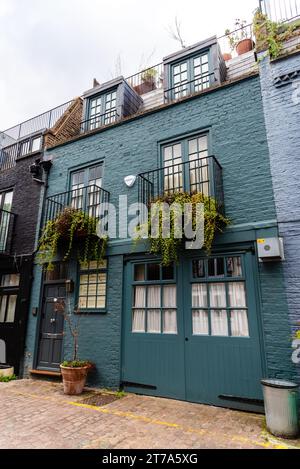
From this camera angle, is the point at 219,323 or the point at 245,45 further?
the point at 245,45

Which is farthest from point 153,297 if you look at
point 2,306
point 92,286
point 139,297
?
point 2,306

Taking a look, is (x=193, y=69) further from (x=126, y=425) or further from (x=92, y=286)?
(x=126, y=425)

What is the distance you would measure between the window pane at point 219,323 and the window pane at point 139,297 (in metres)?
1.64

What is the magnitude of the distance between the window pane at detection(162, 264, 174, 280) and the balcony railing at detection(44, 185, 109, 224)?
238 cm

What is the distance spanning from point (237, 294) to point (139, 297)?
226 cm

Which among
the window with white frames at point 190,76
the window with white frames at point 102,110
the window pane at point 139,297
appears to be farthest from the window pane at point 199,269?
the window with white frames at point 102,110

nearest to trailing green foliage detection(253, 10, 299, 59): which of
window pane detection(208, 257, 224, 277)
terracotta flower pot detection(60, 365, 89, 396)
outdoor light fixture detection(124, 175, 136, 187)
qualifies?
outdoor light fixture detection(124, 175, 136, 187)

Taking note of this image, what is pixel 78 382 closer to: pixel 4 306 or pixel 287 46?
pixel 4 306

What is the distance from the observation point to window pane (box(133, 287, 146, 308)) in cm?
658

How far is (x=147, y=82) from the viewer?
9.92 m

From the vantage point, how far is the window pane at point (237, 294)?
18.0 ft

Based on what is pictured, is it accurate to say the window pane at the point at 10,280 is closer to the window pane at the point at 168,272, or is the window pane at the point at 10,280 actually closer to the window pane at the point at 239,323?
the window pane at the point at 168,272

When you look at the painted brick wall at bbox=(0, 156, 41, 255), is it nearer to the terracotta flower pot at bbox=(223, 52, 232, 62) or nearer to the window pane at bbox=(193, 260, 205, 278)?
the window pane at bbox=(193, 260, 205, 278)
